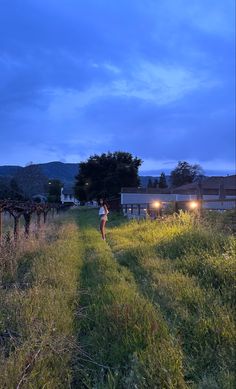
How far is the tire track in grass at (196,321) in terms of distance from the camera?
4258 millimetres

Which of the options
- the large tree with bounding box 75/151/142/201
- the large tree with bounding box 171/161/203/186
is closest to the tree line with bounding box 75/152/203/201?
the large tree with bounding box 75/151/142/201

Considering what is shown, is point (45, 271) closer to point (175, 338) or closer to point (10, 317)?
point (10, 317)

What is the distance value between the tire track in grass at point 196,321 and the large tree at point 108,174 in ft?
177

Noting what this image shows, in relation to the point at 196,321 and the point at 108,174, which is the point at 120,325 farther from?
the point at 108,174

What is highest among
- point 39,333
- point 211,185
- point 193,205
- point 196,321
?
point 211,185

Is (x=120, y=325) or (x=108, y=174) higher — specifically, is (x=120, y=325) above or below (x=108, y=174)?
below

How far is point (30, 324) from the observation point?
15.6 ft

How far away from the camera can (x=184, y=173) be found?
109562 mm

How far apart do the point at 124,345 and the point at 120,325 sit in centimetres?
44

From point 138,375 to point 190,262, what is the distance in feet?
16.5

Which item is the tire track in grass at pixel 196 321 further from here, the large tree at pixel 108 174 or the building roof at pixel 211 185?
the large tree at pixel 108 174

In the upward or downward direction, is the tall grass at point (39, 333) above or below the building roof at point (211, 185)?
below

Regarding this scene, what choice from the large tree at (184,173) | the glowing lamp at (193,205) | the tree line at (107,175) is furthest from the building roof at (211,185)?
the large tree at (184,173)

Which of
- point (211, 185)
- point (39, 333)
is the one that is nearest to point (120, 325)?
point (39, 333)
